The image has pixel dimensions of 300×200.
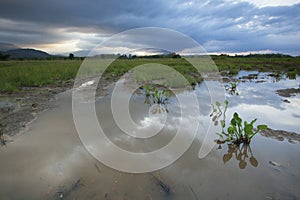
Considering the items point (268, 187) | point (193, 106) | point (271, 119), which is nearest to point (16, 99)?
point (193, 106)

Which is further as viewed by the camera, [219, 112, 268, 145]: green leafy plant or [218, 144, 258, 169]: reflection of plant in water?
[219, 112, 268, 145]: green leafy plant

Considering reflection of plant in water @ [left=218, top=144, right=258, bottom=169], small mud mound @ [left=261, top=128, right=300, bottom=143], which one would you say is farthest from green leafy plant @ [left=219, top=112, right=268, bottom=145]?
small mud mound @ [left=261, top=128, right=300, bottom=143]

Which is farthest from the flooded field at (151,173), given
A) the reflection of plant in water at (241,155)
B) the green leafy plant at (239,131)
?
the green leafy plant at (239,131)

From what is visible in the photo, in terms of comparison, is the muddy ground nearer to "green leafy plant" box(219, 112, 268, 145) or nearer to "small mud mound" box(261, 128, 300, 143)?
"small mud mound" box(261, 128, 300, 143)

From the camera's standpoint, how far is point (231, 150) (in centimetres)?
321

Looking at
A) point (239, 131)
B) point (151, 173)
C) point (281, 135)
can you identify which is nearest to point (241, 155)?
point (239, 131)

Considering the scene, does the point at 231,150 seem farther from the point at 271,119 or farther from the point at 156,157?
the point at 271,119

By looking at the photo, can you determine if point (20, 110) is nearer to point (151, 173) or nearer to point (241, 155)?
point (151, 173)

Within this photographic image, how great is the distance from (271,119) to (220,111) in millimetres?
1367

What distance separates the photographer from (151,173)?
254 cm

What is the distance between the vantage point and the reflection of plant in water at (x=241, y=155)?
2.85 m

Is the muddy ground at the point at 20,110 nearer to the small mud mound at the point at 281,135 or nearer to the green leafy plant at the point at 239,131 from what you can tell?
the small mud mound at the point at 281,135

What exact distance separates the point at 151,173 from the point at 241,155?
173 centimetres

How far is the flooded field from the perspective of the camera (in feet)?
7.14
